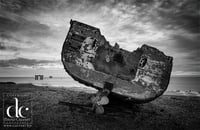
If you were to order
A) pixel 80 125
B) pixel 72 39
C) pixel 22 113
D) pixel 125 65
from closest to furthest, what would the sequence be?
pixel 80 125 < pixel 22 113 < pixel 72 39 < pixel 125 65

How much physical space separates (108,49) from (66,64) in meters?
1.59

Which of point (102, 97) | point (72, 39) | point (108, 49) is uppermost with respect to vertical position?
point (72, 39)

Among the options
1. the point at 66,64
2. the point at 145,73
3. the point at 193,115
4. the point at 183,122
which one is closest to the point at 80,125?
the point at 66,64

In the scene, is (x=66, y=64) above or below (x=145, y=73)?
above

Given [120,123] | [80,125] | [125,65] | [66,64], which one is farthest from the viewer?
[125,65]

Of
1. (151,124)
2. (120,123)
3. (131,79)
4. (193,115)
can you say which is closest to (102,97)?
(120,123)

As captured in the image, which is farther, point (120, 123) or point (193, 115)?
point (193, 115)

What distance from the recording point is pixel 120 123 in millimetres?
3617

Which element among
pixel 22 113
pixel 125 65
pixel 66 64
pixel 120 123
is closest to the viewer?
pixel 120 123

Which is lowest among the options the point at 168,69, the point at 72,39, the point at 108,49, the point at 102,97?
the point at 102,97

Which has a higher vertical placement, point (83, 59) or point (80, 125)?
point (83, 59)

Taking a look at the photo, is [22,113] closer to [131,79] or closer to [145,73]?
[131,79]

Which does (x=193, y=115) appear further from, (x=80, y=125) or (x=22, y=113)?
(x=22, y=113)

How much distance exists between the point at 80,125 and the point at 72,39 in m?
2.75
